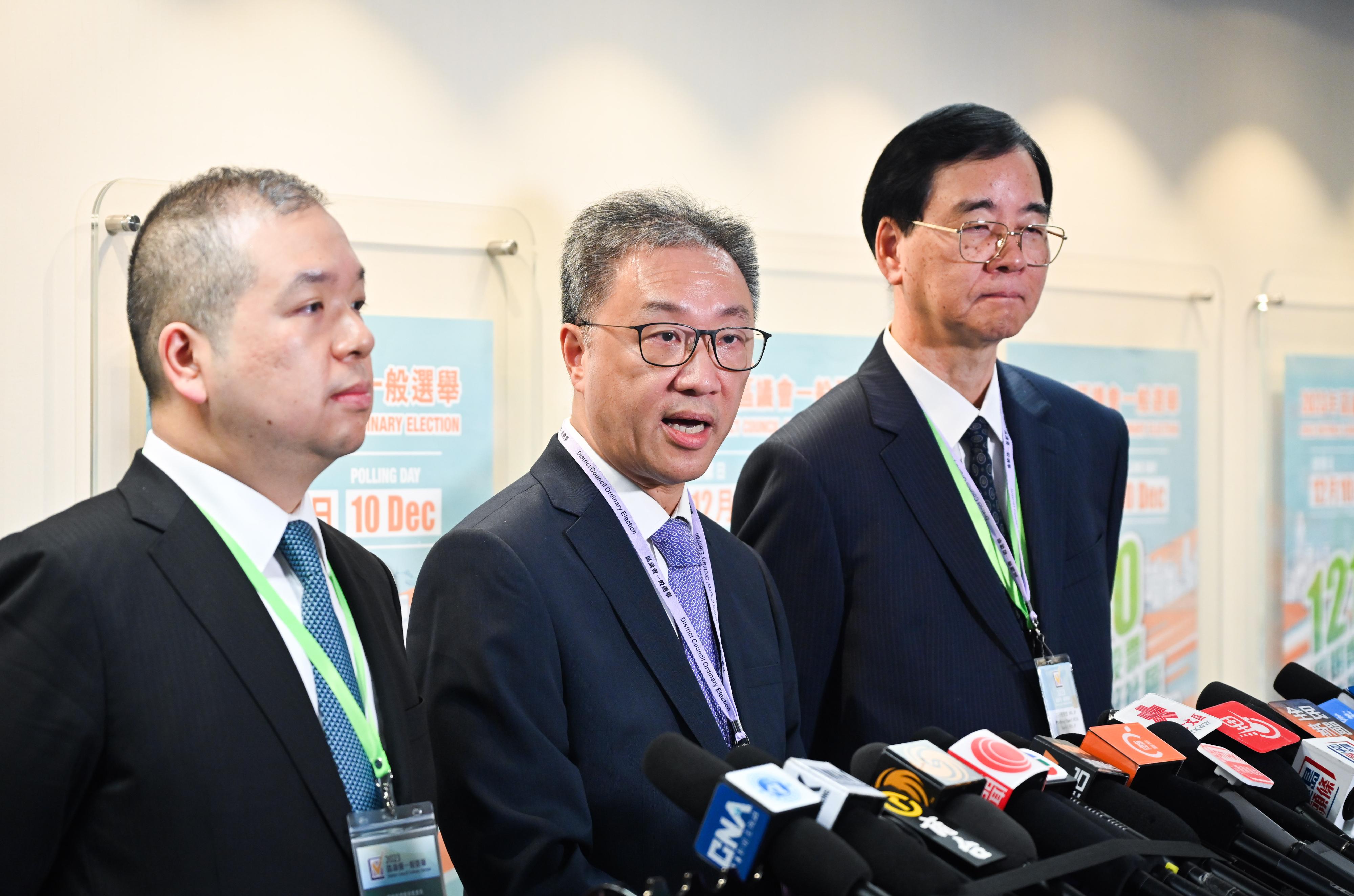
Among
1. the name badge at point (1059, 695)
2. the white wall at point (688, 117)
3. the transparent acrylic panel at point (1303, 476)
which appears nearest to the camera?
→ the name badge at point (1059, 695)

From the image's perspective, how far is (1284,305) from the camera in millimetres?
4902

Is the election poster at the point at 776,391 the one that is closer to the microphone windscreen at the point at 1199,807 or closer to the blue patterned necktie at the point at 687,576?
the blue patterned necktie at the point at 687,576

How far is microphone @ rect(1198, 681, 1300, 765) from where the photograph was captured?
159cm

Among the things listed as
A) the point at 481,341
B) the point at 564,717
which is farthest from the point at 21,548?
the point at 481,341

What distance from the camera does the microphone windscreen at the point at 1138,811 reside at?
4.02ft

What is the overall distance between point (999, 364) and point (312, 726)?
164 cm

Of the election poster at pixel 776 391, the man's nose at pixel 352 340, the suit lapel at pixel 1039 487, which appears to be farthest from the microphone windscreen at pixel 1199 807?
the election poster at pixel 776 391

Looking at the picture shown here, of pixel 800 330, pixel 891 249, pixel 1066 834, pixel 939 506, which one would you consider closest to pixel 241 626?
pixel 1066 834

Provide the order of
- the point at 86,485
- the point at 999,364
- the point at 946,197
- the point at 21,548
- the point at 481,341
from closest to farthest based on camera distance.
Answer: the point at 21,548 < the point at 946,197 < the point at 999,364 < the point at 86,485 < the point at 481,341

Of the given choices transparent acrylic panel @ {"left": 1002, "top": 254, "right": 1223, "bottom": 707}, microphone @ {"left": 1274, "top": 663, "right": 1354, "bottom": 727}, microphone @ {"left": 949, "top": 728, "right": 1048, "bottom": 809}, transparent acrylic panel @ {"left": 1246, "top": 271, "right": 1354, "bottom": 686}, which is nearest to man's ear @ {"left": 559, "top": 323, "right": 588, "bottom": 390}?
microphone @ {"left": 949, "top": 728, "right": 1048, "bottom": 809}

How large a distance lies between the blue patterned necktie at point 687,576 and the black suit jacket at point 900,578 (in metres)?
0.30

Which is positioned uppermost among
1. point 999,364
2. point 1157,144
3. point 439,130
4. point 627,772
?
point 1157,144

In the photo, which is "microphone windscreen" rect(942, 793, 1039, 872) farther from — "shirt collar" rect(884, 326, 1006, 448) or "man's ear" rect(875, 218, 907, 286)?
"man's ear" rect(875, 218, 907, 286)

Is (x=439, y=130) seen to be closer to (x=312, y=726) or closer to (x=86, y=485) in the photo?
(x=86, y=485)
